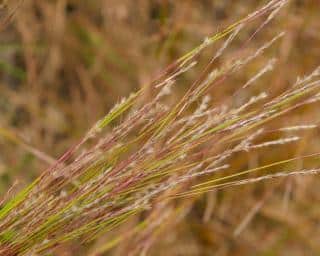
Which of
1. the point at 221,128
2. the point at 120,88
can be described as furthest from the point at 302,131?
the point at 221,128

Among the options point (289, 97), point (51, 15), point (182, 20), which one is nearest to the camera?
point (289, 97)

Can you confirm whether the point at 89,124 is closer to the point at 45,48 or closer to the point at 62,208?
the point at 45,48

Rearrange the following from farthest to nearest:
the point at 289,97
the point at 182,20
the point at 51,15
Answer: the point at 51,15 → the point at 182,20 → the point at 289,97

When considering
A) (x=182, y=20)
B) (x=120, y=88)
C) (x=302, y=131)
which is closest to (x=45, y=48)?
(x=120, y=88)

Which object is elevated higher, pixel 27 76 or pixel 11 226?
pixel 27 76

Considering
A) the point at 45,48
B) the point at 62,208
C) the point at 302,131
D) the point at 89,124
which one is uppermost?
the point at 45,48

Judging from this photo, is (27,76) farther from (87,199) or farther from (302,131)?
(87,199)

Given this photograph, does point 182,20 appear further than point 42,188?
Yes
